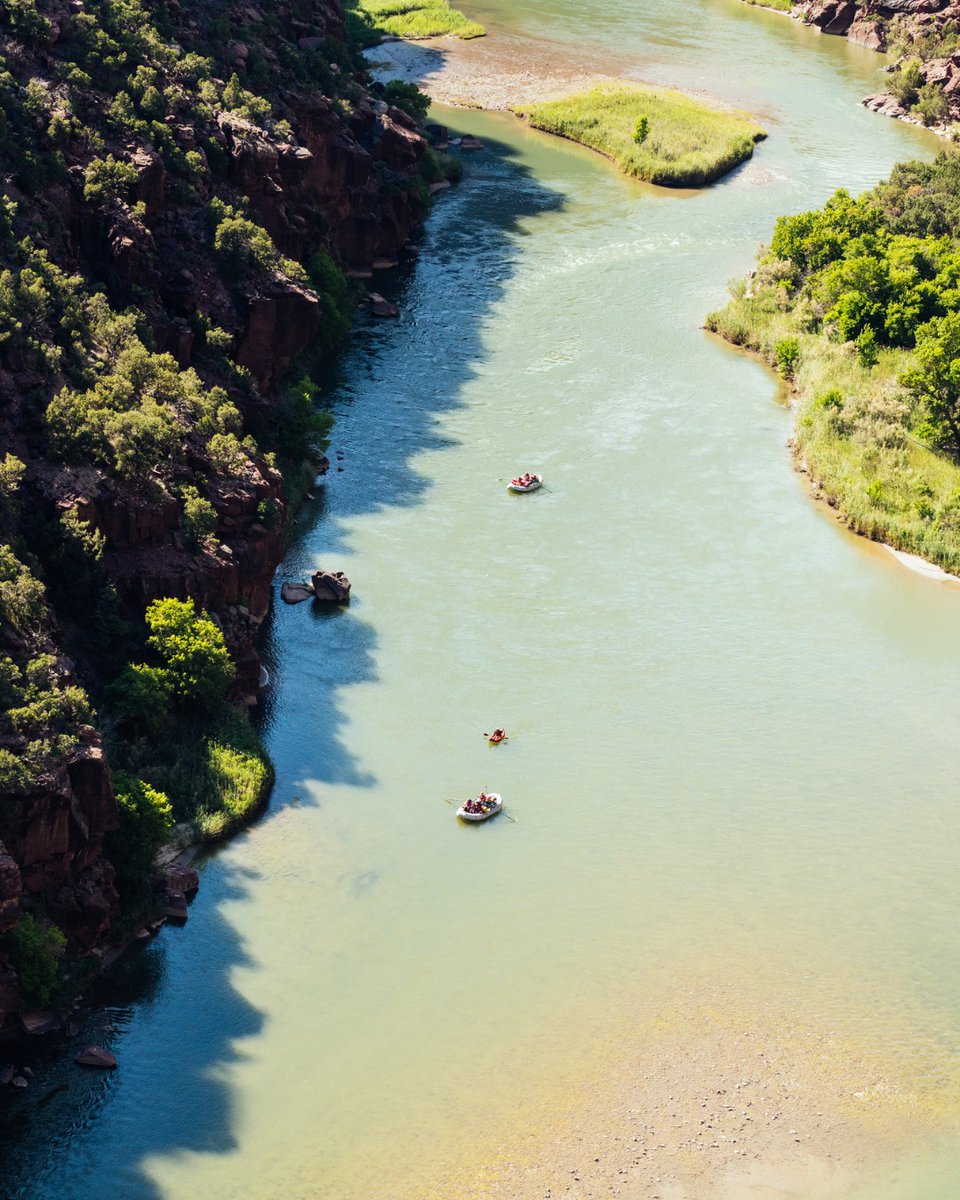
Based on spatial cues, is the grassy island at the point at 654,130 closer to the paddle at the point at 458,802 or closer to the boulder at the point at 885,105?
the boulder at the point at 885,105

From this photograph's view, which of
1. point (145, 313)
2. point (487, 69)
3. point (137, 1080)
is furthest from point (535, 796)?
point (487, 69)

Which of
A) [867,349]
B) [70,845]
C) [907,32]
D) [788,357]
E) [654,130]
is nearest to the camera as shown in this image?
[70,845]

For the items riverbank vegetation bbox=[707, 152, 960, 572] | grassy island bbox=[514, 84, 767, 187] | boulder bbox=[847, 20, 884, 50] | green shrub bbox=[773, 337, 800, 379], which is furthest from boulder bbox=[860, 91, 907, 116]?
green shrub bbox=[773, 337, 800, 379]

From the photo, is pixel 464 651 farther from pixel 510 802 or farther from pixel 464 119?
pixel 464 119

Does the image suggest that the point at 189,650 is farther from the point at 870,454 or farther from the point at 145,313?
the point at 870,454

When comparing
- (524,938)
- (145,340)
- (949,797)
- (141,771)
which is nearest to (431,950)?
(524,938)
